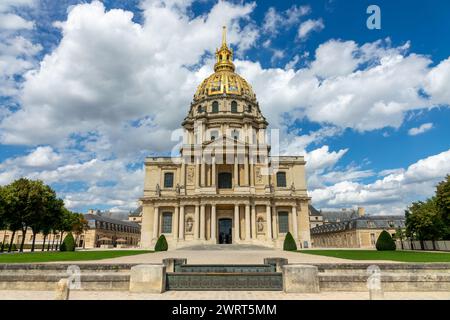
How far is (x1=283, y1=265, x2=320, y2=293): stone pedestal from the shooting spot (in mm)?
9219

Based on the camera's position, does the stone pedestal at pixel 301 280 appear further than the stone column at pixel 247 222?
No

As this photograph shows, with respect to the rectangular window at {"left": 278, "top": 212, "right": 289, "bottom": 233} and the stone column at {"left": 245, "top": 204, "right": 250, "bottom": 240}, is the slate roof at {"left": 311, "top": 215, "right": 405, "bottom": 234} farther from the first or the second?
the stone column at {"left": 245, "top": 204, "right": 250, "bottom": 240}

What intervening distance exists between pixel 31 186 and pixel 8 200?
123 inches

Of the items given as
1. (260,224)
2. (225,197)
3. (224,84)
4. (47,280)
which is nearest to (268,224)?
(260,224)

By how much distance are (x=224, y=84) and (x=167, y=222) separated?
28231 mm

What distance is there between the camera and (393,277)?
9648 mm

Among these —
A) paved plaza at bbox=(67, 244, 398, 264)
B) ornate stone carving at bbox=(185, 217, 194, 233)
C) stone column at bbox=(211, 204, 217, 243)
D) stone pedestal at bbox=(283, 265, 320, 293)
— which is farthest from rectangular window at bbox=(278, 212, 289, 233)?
stone pedestal at bbox=(283, 265, 320, 293)

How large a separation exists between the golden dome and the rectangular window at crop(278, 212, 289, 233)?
23749 millimetres

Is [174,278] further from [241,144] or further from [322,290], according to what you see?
[241,144]

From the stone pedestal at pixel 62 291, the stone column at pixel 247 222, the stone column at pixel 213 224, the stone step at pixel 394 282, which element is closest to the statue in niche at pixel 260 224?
the stone column at pixel 247 222

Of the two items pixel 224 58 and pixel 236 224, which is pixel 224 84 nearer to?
pixel 224 58

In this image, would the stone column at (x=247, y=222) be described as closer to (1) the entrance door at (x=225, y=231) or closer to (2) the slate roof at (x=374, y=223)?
(1) the entrance door at (x=225, y=231)

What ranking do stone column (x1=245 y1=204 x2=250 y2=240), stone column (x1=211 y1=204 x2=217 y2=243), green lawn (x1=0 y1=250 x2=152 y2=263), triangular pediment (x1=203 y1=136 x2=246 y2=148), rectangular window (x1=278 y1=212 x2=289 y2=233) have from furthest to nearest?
triangular pediment (x1=203 y1=136 x2=246 y2=148) < rectangular window (x1=278 y1=212 x2=289 y2=233) < stone column (x1=245 y1=204 x2=250 y2=240) < stone column (x1=211 y1=204 x2=217 y2=243) < green lawn (x1=0 y1=250 x2=152 y2=263)

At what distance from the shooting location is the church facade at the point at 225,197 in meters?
44.4
